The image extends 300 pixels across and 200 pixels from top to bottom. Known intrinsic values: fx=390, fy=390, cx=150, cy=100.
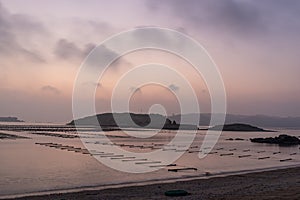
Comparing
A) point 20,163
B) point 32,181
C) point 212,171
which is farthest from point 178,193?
point 20,163

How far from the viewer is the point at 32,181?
2127 centimetres

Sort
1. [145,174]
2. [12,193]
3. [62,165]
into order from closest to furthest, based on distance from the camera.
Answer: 1. [12,193]
2. [145,174]
3. [62,165]

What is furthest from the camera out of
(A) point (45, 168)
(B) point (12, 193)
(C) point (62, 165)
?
(C) point (62, 165)

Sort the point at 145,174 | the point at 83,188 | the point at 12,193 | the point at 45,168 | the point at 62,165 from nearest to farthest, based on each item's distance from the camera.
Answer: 1. the point at 12,193
2. the point at 83,188
3. the point at 145,174
4. the point at 45,168
5. the point at 62,165

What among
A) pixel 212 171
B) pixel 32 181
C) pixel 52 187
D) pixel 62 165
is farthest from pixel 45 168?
pixel 212 171

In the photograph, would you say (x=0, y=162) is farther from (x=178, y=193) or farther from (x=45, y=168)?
(x=178, y=193)

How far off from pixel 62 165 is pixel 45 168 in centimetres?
225

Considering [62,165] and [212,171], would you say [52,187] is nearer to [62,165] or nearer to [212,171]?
[62,165]

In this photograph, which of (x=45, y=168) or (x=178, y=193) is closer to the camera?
(x=178, y=193)

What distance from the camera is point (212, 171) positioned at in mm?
28250

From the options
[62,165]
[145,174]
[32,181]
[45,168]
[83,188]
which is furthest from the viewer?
[62,165]

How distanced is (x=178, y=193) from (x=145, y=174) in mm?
9346

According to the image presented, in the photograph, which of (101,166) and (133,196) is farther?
(101,166)

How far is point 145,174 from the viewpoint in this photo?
82.6 feet
